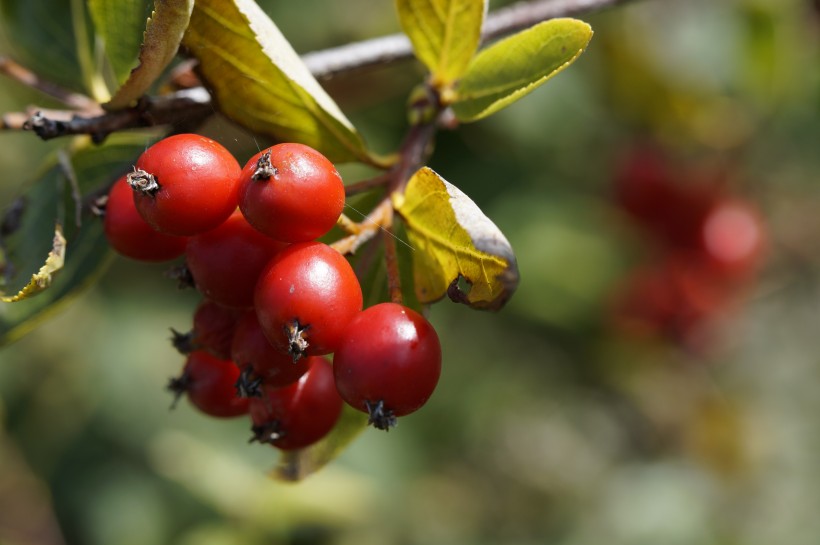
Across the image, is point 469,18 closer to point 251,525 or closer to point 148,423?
point 251,525

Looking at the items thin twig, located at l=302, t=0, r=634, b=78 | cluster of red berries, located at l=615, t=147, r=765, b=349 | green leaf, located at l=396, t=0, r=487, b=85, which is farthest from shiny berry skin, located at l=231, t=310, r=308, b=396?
cluster of red berries, located at l=615, t=147, r=765, b=349

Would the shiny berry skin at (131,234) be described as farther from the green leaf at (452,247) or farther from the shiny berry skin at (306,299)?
the green leaf at (452,247)

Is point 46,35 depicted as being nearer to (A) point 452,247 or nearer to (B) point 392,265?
(B) point 392,265

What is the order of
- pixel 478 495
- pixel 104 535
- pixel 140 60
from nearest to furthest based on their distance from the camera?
pixel 140 60
pixel 104 535
pixel 478 495

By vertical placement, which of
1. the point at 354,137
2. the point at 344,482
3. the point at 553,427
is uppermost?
the point at 354,137

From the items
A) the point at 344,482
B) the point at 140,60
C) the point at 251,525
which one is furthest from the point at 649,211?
the point at 140,60

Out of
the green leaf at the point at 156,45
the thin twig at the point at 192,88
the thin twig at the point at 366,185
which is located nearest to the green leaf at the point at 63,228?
the thin twig at the point at 192,88
